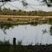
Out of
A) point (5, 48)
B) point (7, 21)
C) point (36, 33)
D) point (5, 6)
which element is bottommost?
point (5, 48)

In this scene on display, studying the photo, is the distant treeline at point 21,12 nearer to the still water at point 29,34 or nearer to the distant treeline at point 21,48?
the still water at point 29,34

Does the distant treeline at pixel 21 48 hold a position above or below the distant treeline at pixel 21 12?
below

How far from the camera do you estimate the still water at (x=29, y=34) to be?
1.28m

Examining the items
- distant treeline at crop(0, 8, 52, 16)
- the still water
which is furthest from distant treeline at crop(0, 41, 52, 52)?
distant treeline at crop(0, 8, 52, 16)

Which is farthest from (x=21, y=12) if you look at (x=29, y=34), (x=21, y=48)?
(x=21, y=48)

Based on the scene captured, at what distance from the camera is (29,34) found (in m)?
1.30

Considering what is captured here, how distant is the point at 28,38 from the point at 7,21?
8.9 inches

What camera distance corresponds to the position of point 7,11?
1238 millimetres

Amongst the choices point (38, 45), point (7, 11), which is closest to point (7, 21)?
point (7, 11)

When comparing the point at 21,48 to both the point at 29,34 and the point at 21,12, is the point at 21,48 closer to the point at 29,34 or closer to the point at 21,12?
the point at 29,34

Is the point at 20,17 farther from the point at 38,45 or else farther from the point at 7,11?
the point at 38,45

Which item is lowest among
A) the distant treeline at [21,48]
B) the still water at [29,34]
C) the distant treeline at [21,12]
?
the distant treeline at [21,48]

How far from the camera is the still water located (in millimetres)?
1277

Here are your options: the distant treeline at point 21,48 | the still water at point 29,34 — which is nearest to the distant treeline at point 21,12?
the still water at point 29,34
